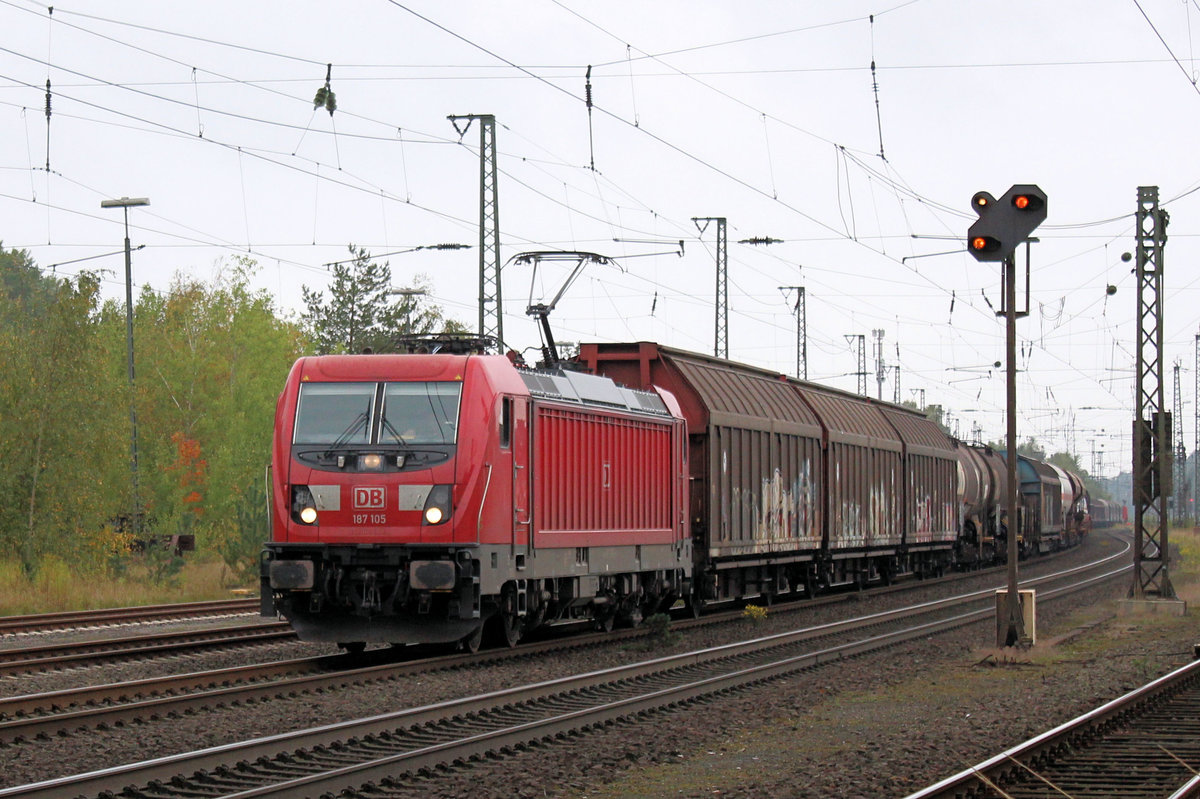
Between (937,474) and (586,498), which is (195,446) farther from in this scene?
(586,498)

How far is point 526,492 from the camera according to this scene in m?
17.1

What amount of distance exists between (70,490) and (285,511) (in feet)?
44.0

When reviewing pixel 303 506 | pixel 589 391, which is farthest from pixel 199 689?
pixel 589 391

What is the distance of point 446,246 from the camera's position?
37094 mm

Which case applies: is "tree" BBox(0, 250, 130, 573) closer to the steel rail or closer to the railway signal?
the steel rail

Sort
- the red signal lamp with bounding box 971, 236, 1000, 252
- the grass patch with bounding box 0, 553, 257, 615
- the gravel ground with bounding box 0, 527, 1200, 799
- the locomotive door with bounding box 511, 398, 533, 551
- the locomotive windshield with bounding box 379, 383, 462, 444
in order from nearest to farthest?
1. the gravel ground with bounding box 0, 527, 1200, 799
2. the locomotive windshield with bounding box 379, 383, 462, 444
3. the locomotive door with bounding box 511, 398, 533, 551
4. the red signal lamp with bounding box 971, 236, 1000, 252
5. the grass patch with bounding box 0, 553, 257, 615

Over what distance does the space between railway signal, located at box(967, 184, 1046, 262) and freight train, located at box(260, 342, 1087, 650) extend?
5332 mm

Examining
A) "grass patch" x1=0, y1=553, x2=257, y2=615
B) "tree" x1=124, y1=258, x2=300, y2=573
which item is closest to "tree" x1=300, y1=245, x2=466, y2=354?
"tree" x1=124, y1=258, x2=300, y2=573

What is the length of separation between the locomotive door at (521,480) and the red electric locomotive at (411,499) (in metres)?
0.02

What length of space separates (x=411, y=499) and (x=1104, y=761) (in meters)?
7.86

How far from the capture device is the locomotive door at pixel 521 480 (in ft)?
54.7

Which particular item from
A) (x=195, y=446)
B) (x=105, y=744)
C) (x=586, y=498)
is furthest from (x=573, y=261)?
(x=195, y=446)

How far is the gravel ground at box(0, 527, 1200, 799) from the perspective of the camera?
31.6ft

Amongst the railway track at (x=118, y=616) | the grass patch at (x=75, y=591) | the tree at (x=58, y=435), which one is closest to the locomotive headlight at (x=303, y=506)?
the railway track at (x=118, y=616)
